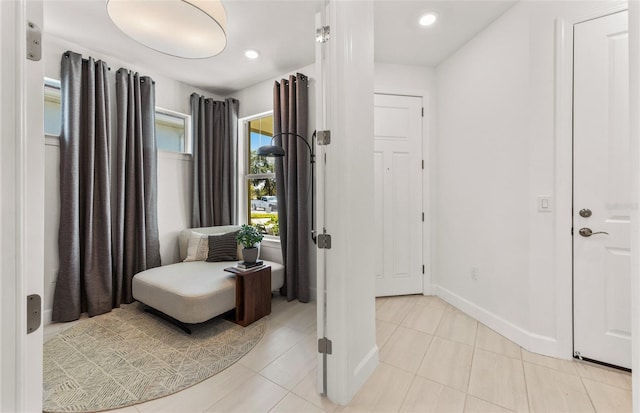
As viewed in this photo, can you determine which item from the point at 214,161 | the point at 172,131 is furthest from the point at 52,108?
the point at 214,161

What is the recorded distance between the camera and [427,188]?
3004mm

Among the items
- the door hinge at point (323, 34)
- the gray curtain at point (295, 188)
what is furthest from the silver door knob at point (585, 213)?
the gray curtain at point (295, 188)

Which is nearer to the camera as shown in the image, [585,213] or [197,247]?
[585,213]

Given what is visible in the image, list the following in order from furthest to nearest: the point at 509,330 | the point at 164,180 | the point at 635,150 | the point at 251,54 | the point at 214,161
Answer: the point at 214,161, the point at 164,180, the point at 251,54, the point at 509,330, the point at 635,150

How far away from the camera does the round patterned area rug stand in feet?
5.11

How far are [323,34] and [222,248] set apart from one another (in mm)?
2442

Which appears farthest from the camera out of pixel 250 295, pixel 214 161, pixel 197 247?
pixel 214 161

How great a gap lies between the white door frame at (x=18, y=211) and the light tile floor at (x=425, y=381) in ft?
4.02

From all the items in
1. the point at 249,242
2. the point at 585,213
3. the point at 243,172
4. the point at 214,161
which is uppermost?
the point at 214,161

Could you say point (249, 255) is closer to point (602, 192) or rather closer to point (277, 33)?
point (277, 33)

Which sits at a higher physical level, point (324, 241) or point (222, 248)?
point (324, 241)

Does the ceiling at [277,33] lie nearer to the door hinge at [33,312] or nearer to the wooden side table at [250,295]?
the door hinge at [33,312]

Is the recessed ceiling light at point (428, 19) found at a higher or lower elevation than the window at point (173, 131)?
higher

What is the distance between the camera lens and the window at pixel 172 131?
3.32m
